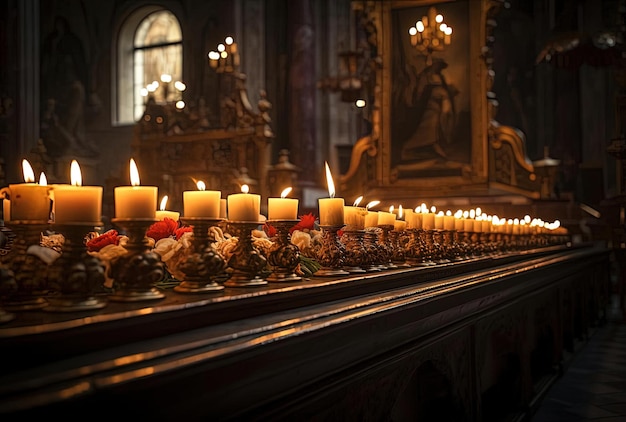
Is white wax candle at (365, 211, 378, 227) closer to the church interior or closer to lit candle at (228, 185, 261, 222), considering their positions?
the church interior

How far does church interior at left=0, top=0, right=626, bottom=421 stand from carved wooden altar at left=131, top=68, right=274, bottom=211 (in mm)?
54

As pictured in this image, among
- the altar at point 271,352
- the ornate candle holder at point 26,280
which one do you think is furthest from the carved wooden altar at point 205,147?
the ornate candle holder at point 26,280

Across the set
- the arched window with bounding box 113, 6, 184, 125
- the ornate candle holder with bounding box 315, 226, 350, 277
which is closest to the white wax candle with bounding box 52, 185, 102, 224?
the ornate candle holder with bounding box 315, 226, 350, 277

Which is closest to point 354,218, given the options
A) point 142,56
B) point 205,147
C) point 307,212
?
point 307,212

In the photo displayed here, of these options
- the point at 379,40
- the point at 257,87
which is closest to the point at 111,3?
the point at 257,87

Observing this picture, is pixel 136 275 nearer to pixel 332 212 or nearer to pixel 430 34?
pixel 332 212

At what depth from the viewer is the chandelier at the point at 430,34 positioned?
12758 millimetres

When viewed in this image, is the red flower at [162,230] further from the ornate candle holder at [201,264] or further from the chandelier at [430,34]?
the chandelier at [430,34]

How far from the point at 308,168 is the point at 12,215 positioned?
50.9ft

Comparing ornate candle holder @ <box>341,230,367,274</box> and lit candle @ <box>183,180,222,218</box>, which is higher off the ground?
lit candle @ <box>183,180,222,218</box>

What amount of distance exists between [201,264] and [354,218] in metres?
0.95

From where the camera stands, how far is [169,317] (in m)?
1.27

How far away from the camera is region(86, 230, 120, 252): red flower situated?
2.08 m

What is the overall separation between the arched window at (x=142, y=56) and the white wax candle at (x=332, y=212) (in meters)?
20.3
